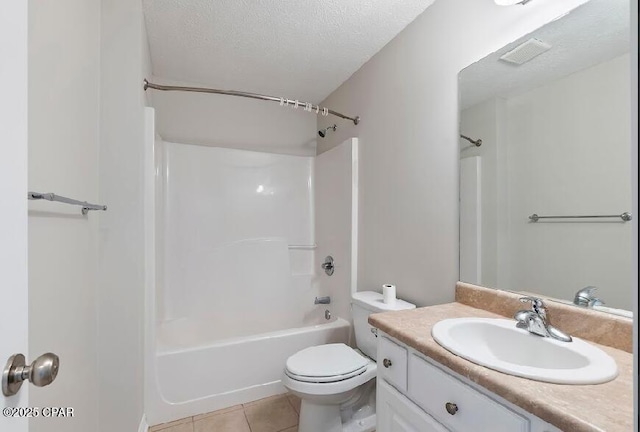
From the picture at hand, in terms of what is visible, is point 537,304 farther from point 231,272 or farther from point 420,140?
point 231,272

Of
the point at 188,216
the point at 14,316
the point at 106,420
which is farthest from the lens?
the point at 188,216

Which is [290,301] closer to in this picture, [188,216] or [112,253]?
[188,216]

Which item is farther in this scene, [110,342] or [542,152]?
[110,342]

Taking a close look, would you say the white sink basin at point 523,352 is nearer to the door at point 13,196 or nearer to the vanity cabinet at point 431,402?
the vanity cabinet at point 431,402

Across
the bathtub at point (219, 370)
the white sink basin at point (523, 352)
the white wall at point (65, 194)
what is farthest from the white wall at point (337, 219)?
the white wall at point (65, 194)

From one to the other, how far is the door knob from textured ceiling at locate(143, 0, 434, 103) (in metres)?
1.71

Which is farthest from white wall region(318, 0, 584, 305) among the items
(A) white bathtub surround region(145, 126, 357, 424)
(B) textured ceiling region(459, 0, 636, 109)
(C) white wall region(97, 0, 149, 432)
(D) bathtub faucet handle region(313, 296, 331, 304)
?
(C) white wall region(97, 0, 149, 432)

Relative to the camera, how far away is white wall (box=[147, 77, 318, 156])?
2.38m

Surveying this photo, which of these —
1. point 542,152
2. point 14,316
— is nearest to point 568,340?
point 542,152

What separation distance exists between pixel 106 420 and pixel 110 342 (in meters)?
0.38

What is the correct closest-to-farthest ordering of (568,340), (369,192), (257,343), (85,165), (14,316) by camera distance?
(14,316) → (568,340) → (85,165) → (257,343) → (369,192)

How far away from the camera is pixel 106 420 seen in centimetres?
142

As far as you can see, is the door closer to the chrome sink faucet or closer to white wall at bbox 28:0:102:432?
white wall at bbox 28:0:102:432

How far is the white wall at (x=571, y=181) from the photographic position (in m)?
0.91
